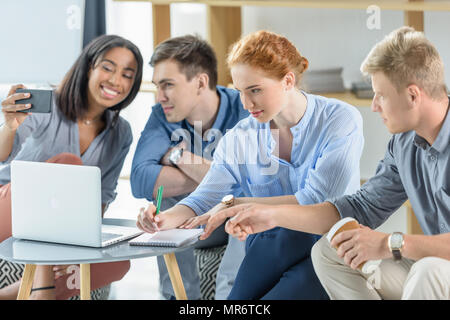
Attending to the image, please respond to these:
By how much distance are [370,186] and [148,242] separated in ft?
1.97

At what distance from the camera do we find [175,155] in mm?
2314

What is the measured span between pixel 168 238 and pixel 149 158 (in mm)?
517

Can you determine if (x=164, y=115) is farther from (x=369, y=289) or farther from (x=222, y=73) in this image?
(x=369, y=289)

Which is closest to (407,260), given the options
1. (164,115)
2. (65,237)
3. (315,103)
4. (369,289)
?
(369,289)

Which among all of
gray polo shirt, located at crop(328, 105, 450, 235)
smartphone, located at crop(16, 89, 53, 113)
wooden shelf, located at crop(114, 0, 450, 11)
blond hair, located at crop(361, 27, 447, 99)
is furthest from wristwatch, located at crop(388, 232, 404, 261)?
smartphone, located at crop(16, 89, 53, 113)

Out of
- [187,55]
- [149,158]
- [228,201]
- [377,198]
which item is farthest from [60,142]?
[377,198]

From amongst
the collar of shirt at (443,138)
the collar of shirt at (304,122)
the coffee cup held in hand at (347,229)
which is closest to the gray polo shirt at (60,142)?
the collar of shirt at (304,122)

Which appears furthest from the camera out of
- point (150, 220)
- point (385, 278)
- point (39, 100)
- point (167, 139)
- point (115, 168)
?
point (115, 168)

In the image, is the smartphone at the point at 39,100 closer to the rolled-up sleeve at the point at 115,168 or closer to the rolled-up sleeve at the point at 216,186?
the rolled-up sleeve at the point at 115,168

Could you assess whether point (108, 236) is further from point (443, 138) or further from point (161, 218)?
point (443, 138)

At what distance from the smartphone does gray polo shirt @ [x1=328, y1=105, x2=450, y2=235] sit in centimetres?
101

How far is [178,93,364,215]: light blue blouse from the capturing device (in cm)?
191

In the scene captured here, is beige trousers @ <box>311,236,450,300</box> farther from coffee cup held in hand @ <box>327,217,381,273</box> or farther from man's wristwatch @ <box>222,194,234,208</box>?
man's wristwatch @ <box>222,194,234,208</box>
